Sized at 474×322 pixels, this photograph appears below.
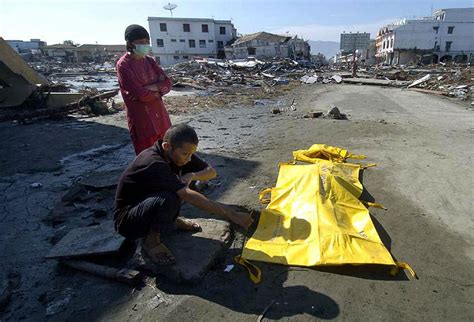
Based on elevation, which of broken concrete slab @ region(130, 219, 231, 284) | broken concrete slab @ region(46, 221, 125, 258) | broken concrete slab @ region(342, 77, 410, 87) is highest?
broken concrete slab @ region(46, 221, 125, 258)

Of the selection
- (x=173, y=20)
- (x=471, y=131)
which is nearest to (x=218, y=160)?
(x=471, y=131)

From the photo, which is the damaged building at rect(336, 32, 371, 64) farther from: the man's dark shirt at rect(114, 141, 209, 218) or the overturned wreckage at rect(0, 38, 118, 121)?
the man's dark shirt at rect(114, 141, 209, 218)

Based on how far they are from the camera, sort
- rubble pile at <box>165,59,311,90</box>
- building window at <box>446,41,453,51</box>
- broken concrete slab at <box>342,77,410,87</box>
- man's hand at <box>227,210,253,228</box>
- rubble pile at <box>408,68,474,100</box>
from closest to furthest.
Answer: man's hand at <box>227,210,253,228</box>
rubble pile at <box>408,68,474,100</box>
broken concrete slab at <box>342,77,410,87</box>
rubble pile at <box>165,59,311,90</box>
building window at <box>446,41,453,51</box>

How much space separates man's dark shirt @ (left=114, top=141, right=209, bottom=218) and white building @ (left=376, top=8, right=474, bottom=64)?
52.0 meters

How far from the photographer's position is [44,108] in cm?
950

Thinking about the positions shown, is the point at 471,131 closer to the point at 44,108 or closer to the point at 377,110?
the point at 377,110

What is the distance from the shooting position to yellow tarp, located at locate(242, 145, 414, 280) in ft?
7.82

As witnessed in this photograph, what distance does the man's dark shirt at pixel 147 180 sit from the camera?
218cm

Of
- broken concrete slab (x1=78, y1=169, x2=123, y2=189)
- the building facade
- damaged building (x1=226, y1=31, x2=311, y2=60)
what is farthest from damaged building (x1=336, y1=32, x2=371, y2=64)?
broken concrete slab (x1=78, y1=169, x2=123, y2=189)

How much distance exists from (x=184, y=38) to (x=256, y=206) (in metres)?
49.8

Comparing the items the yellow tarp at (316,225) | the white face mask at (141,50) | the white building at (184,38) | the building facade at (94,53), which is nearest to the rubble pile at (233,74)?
the white face mask at (141,50)

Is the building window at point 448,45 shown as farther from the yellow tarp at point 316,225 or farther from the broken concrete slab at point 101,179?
the broken concrete slab at point 101,179

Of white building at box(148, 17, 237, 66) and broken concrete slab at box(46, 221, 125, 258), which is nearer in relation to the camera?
broken concrete slab at box(46, 221, 125, 258)

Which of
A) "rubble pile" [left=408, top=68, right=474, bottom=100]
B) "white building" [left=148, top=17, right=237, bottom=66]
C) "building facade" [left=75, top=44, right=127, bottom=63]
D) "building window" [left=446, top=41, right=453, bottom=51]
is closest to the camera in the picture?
"rubble pile" [left=408, top=68, right=474, bottom=100]
